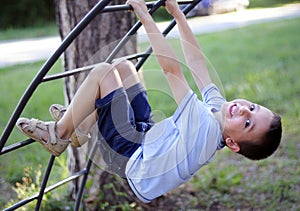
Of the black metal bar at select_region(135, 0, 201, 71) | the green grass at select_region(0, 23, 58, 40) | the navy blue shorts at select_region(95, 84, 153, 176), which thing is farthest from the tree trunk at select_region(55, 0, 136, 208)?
the green grass at select_region(0, 23, 58, 40)

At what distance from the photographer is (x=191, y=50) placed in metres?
2.60

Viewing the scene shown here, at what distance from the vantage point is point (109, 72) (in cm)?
255

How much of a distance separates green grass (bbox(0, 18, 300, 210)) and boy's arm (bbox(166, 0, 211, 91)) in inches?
2.4

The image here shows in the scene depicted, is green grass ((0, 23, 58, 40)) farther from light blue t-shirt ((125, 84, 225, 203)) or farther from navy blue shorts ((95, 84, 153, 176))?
light blue t-shirt ((125, 84, 225, 203))

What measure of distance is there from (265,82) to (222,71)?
2.72 feet

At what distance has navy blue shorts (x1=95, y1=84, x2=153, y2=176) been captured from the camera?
2541 millimetres

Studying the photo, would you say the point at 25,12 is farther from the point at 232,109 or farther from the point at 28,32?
the point at 232,109

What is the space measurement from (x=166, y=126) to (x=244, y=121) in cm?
35

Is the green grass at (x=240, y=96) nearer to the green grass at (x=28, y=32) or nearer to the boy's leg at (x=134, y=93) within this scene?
the boy's leg at (x=134, y=93)

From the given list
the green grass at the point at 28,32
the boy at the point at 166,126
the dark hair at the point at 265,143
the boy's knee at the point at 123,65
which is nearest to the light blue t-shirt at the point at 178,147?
the boy at the point at 166,126

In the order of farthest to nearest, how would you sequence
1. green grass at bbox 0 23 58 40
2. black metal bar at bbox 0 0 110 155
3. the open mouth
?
green grass at bbox 0 23 58 40 → the open mouth → black metal bar at bbox 0 0 110 155

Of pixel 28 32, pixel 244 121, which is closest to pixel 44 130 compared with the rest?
pixel 244 121

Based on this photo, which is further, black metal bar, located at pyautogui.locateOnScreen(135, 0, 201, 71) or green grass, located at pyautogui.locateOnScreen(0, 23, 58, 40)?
green grass, located at pyautogui.locateOnScreen(0, 23, 58, 40)

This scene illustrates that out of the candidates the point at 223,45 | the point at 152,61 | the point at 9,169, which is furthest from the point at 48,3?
the point at 152,61
